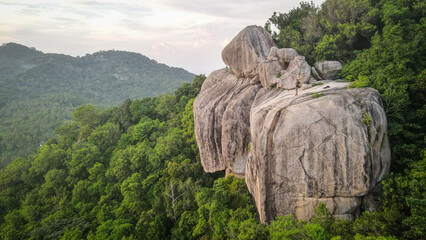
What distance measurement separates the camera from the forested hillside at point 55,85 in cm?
6544

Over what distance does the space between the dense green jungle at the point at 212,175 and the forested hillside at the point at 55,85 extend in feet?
123

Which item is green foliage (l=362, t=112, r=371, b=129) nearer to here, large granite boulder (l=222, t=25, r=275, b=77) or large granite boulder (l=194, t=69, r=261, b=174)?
large granite boulder (l=194, t=69, r=261, b=174)

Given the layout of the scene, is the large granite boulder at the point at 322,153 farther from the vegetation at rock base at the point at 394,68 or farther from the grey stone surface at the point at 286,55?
the grey stone surface at the point at 286,55

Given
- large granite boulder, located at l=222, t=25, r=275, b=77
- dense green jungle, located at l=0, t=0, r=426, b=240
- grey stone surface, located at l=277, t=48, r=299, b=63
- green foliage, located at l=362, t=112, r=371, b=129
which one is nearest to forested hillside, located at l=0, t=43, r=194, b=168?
dense green jungle, located at l=0, t=0, r=426, b=240

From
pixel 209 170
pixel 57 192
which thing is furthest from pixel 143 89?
pixel 209 170

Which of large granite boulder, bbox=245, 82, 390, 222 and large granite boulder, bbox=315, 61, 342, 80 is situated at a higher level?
large granite boulder, bbox=315, 61, 342, 80

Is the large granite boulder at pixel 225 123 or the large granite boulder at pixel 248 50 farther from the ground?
the large granite boulder at pixel 248 50

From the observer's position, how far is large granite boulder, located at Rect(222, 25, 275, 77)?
21.6m

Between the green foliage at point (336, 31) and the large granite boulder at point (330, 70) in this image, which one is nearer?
the large granite boulder at point (330, 70)

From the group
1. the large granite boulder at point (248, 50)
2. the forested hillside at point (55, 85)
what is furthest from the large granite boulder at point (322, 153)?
the forested hillside at point (55, 85)

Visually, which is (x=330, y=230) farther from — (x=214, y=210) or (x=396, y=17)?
(x=396, y=17)

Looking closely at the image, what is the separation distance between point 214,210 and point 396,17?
938 inches

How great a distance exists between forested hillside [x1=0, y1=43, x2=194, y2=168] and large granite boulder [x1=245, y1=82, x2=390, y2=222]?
2626 inches

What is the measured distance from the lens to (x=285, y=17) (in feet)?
98.7
